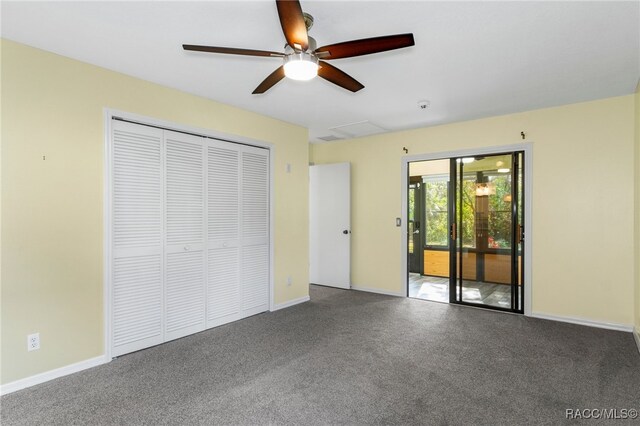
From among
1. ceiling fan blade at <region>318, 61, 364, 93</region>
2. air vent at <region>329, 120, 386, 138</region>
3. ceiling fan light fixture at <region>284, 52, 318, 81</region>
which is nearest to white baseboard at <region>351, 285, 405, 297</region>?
air vent at <region>329, 120, 386, 138</region>

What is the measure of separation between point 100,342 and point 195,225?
1365 millimetres

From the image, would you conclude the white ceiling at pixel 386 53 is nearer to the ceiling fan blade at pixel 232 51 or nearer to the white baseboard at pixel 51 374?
the ceiling fan blade at pixel 232 51

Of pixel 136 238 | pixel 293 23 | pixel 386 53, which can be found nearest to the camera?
pixel 293 23

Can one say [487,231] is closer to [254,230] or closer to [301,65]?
[254,230]

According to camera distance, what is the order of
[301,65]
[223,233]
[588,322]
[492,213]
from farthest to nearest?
1. [492,213]
2. [223,233]
3. [588,322]
4. [301,65]

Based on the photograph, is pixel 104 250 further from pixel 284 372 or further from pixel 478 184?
pixel 478 184

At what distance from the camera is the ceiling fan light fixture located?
82.2 inches

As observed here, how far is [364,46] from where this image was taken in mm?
2033

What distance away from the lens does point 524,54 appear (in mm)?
2723

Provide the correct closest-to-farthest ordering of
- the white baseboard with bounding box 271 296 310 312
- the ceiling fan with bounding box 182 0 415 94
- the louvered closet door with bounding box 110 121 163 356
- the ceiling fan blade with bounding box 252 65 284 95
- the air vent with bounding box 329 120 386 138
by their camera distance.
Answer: the ceiling fan with bounding box 182 0 415 94 → the ceiling fan blade with bounding box 252 65 284 95 → the louvered closet door with bounding box 110 121 163 356 → the white baseboard with bounding box 271 296 310 312 → the air vent with bounding box 329 120 386 138

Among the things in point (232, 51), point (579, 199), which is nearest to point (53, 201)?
point (232, 51)

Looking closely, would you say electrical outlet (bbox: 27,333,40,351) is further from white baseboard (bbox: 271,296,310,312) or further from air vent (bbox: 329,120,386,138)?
air vent (bbox: 329,120,386,138)

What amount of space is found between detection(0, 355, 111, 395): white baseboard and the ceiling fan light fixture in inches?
113

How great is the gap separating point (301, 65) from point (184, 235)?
90.8 inches
